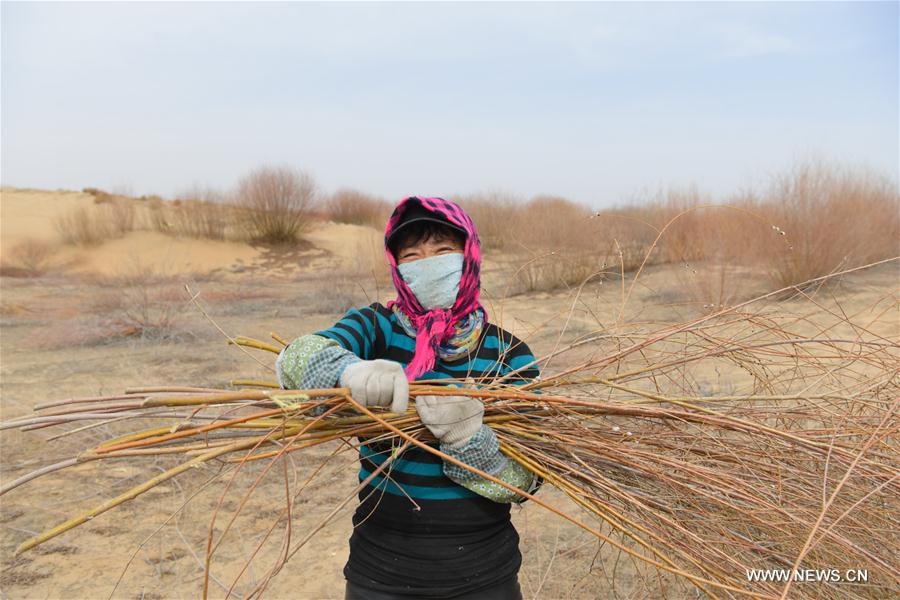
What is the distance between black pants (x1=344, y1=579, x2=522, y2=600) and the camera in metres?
1.22

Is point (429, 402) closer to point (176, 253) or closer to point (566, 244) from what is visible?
point (566, 244)

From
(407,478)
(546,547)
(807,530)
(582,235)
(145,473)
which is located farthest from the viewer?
(582,235)

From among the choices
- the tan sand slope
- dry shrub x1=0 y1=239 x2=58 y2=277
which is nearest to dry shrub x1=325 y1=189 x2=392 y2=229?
the tan sand slope

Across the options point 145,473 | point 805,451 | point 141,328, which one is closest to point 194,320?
point 141,328

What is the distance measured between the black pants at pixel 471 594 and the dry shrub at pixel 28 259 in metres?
14.8

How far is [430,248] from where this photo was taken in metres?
1.37

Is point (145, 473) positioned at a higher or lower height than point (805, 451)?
lower

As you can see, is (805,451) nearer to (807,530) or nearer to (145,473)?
(807,530)

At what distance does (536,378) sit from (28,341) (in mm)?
7329

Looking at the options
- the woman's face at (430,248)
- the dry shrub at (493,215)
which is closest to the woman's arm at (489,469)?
the woman's face at (430,248)

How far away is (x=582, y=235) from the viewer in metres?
9.23

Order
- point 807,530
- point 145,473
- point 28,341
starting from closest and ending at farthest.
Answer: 1. point 807,530
2. point 145,473
3. point 28,341

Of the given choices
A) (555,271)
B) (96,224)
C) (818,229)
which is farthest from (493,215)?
(96,224)

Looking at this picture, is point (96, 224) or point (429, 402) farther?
point (96, 224)
